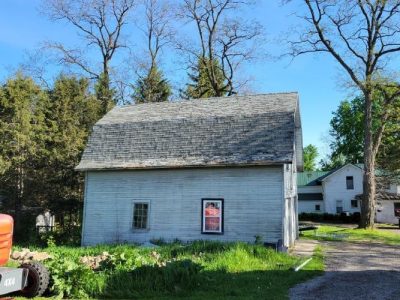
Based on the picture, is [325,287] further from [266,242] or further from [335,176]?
[335,176]

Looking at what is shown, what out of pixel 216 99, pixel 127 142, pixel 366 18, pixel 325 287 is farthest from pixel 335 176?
pixel 325 287

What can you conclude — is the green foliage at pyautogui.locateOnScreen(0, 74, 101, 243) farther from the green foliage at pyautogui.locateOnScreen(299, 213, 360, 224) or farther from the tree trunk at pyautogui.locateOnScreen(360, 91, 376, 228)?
the green foliage at pyautogui.locateOnScreen(299, 213, 360, 224)

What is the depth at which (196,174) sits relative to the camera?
20.7m

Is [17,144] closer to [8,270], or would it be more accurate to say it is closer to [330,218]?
[8,270]

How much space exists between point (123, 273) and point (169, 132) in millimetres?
12844

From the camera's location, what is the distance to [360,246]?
21.5 metres

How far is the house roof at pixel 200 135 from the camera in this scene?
20.0 metres

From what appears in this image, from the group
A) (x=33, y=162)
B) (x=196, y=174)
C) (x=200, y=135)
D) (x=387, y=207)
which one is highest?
(x=200, y=135)

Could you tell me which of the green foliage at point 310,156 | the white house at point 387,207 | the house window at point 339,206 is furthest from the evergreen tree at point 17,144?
the green foliage at point 310,156

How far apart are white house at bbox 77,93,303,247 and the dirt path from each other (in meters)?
2.92

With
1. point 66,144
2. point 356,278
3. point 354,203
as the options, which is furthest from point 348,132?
point 356,278

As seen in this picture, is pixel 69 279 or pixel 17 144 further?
pixel 17 144

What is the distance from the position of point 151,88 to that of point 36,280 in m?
37.9

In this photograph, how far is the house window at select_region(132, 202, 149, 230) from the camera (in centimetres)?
2119
